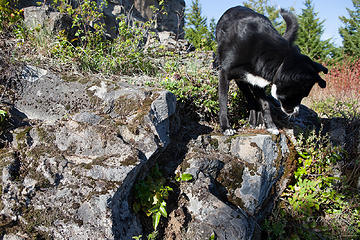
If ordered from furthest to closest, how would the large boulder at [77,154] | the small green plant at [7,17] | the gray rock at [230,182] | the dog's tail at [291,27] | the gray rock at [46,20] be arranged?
1. the gray rock at [46,20]
2. the small green plant at [7,17]
3. the dog's tail at [291,27]
4. the gray rock at [230,182]
5. the large boulder at [77,154]

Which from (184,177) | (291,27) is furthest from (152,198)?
(291,27)

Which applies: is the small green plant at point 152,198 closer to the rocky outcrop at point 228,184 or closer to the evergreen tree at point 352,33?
the rocky outcrop at point 228,184

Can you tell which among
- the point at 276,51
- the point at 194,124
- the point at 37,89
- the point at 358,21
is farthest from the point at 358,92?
the point at 358,21

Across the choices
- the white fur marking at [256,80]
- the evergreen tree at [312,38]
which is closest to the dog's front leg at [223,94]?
the white fur marking at [256,80]

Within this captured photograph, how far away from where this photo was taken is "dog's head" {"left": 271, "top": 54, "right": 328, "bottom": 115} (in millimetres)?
2877

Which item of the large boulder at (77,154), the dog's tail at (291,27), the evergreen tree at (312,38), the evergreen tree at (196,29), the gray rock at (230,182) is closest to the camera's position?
the large boulder at (77,154)

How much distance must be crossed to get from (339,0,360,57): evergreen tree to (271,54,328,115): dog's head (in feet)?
44.8

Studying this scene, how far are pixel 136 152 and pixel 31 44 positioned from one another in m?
2.90

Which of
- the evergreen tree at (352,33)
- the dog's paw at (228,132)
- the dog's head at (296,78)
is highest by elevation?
the evergreen tree at (352,33)

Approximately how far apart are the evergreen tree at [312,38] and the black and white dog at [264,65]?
38.6 feet

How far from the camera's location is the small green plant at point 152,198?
2.14 m

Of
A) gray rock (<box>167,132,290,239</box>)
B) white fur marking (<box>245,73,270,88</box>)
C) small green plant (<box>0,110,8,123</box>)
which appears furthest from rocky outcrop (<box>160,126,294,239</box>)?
small green plant (<box>0,110,8,123</box>)

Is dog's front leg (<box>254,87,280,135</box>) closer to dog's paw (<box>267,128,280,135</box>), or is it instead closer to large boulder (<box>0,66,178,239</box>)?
dog's paw (<box>267,128,280,135</box>)

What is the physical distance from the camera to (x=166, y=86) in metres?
3.42
